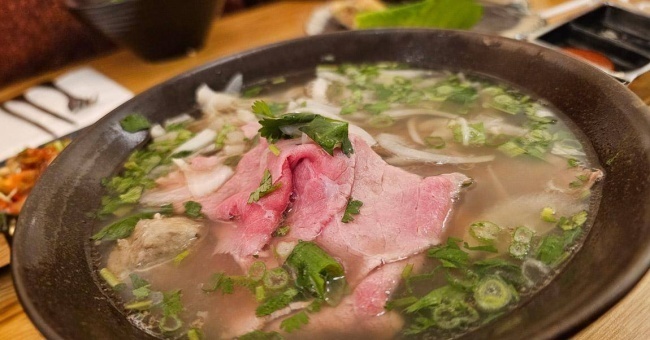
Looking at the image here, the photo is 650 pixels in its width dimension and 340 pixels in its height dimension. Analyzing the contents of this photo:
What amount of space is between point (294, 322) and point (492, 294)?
41cm

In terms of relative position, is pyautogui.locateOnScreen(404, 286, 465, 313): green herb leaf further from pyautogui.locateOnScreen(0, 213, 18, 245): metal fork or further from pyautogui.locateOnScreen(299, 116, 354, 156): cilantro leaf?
pyautogui.locateOnScreen(0, 213, 18, 245): metal fork

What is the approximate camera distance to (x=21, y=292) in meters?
1.13

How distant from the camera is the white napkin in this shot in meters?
2.39

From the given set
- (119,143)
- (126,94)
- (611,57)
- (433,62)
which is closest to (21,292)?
(119,143)

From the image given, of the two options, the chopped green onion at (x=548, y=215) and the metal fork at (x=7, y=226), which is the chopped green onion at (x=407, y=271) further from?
the metal fork at (x=7, y=226)

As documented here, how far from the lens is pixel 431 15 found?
2.58 meters

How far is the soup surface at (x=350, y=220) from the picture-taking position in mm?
1188

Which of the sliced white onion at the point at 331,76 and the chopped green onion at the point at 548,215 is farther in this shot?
the sliced white onion at the point at 331,76

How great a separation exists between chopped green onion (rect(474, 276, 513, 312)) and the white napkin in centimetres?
183

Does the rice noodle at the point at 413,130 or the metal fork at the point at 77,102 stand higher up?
the rice noodle at the point at 413,130

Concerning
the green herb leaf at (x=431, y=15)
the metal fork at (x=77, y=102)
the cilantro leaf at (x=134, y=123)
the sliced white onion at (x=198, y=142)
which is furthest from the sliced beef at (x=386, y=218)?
the metal fork at (x=77, y=102)

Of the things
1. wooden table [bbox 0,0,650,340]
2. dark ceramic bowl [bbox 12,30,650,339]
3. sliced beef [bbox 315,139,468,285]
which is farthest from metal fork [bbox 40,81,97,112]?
sliced beef [bbox 315,139,468,285]

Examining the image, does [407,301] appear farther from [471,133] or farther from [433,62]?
[433,62]

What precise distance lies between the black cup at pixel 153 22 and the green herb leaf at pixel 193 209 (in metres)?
1.43
